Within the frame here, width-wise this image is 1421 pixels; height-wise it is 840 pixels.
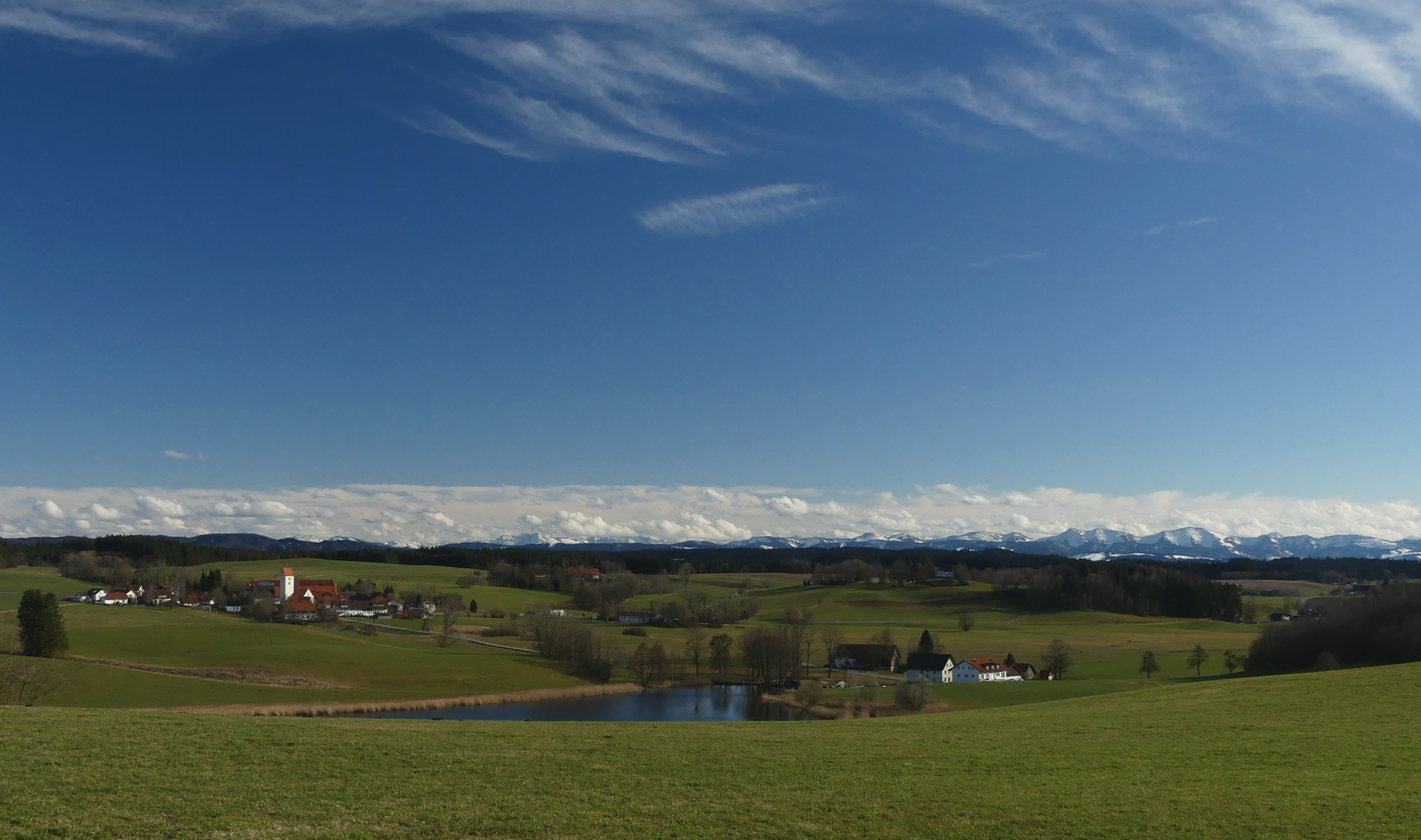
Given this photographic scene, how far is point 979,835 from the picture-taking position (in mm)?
13320

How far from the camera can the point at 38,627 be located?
6688 centimetres

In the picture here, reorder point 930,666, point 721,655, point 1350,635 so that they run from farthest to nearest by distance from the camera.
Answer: point 930,666 → point 721,655 → point 1350,635

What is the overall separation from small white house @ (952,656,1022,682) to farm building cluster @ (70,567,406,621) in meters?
88.3

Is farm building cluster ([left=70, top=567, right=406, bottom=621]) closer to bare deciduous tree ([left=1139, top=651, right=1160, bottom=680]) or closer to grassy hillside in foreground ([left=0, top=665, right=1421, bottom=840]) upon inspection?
bare deciduous tree ([left=1139, top=651, right=1160, bottom=680])

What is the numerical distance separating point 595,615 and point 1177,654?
9382cm

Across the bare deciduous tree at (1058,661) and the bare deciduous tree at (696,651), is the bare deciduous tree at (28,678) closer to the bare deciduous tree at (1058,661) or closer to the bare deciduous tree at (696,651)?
the bare deciduous tree at (696,651)

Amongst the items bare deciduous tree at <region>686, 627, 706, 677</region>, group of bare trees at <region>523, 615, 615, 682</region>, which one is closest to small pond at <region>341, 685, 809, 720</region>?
group of bare trees at <region>523, 615, 615, 682</region>

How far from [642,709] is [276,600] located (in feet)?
368

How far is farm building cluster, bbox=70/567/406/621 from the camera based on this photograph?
5017 inches

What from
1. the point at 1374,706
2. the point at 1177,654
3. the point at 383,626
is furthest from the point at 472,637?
the point at 1374,706

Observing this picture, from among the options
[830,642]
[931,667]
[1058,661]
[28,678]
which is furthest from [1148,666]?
[28,678]

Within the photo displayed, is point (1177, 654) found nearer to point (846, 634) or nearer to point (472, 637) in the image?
point (846, 634)

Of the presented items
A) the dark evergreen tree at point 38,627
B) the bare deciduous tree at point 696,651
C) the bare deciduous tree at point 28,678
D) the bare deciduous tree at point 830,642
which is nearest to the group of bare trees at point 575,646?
the bare deciduous tree at point 696,651

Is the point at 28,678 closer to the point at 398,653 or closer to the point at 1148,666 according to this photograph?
the point at 398,653
